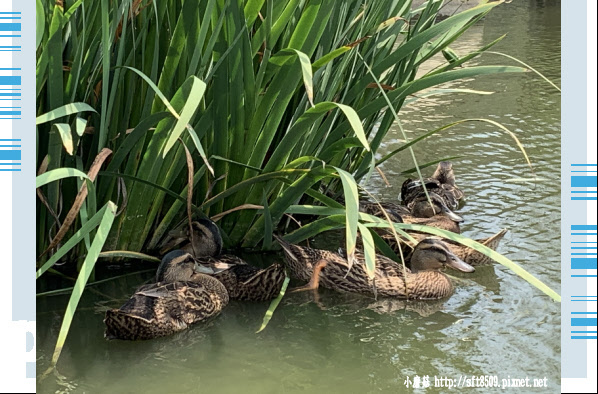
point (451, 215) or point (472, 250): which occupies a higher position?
point (451, 215)

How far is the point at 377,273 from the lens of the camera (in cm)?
467

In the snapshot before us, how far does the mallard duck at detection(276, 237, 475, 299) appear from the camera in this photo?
4648mm

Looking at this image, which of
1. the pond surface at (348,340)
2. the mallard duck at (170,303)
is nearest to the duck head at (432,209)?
the pond surface at (348,340)

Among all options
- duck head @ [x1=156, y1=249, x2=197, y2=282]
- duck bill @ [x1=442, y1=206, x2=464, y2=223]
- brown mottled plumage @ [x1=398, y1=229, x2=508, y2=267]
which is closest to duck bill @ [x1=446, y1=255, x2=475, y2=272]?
brown mottled plumage @ [x1=398, y1=229, x2=508, y2=267]

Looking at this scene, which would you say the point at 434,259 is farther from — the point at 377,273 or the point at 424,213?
the point at 424,213

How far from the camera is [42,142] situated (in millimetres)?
4273

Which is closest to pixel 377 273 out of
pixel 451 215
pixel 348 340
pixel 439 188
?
pixel 348 340

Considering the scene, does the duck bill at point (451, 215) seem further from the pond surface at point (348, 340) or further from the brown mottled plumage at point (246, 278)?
the brown mottled plumage at point (246, 278)

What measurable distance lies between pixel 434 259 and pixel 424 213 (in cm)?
92

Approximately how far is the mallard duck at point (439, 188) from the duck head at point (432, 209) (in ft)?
0.10

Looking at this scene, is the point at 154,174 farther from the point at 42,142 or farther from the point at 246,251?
the point at 246,251

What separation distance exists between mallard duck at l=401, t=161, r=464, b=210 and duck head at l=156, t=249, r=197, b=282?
2.00 metres

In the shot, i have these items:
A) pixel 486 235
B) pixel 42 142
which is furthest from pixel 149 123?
pixel 486 235

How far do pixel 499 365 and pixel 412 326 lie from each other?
558mm
